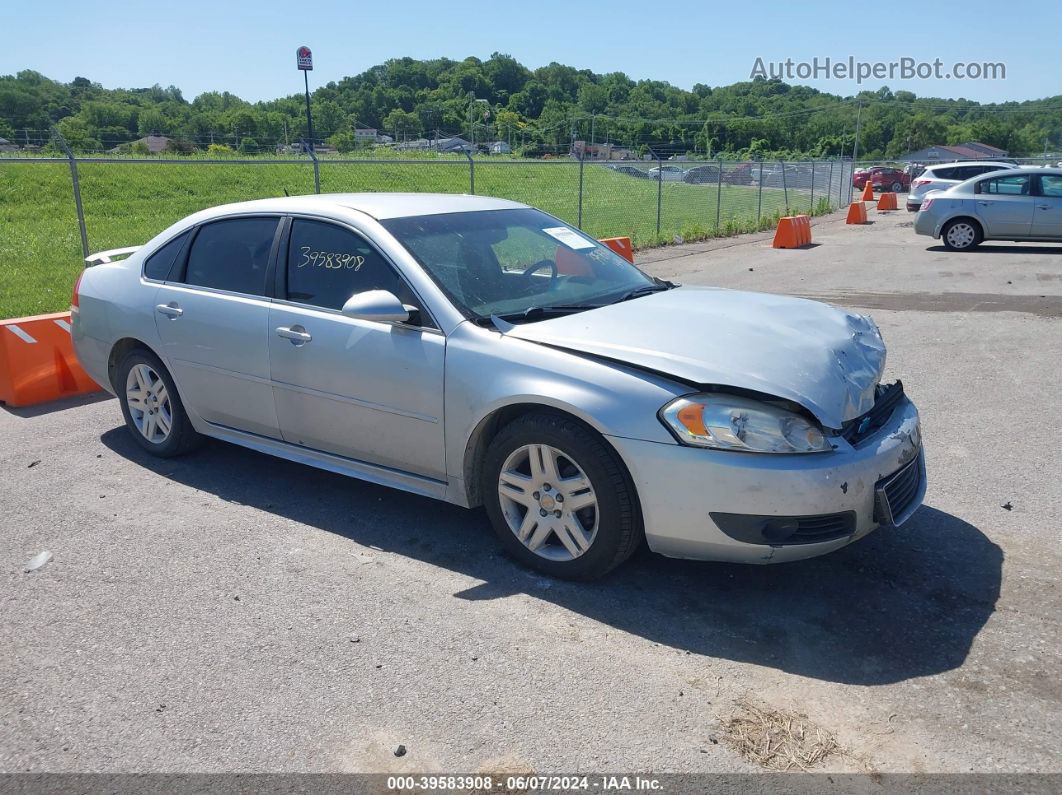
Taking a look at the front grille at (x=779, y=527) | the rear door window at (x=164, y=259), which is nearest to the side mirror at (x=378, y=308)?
the front grille at (x=779, y=527)

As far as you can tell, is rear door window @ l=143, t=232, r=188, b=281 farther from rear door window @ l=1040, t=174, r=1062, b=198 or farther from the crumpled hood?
rear door window @ l=1040, t=174, r=1062, b=198

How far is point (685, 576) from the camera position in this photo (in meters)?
3.93

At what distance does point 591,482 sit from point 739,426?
24.6 inches

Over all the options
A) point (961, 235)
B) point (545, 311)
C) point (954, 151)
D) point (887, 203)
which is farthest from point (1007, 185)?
point (954, 151)

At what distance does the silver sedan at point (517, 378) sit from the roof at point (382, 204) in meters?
0.02

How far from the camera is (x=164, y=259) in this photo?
211 inches

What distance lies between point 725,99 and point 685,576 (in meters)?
88.3

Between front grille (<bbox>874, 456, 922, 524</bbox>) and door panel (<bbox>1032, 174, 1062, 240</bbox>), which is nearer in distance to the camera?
front grille (<bbox>874, 456, 922, 524</bbox>)

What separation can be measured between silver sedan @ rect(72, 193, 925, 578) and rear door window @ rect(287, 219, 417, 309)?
0.01 m

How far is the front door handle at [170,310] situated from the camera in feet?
16.6

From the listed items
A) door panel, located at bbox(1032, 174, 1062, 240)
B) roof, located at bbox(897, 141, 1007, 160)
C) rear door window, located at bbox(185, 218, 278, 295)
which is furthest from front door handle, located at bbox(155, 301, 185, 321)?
roof, located at bbox(897, 141, 1007, 160)

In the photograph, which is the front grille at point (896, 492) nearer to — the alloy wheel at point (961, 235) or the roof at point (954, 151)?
the alloy wheel at point (961, 235)

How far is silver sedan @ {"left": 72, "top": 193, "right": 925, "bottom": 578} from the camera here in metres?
3.46

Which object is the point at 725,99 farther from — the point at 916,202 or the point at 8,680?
the point at 8,680
